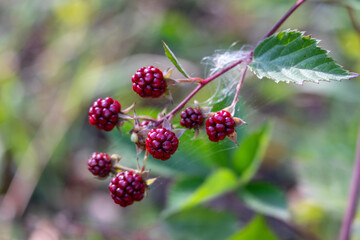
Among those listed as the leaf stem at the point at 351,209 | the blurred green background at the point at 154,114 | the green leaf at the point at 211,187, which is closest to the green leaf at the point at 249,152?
the blurred green background at the point at 154,114

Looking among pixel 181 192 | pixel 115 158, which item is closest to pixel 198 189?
pixel 181 192

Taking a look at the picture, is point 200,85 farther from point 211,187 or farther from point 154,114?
point 211,187

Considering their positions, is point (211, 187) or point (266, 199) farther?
point (266, 199)

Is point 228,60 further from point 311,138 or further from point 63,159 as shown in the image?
point 63,159

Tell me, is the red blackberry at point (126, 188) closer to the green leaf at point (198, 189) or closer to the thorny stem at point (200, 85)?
the thorny stem at point (200, 85)

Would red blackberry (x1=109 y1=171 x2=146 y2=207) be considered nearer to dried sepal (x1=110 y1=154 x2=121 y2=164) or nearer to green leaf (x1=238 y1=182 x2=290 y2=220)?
dried sepal (x1=110 y1=154 x2=121 y2=164)

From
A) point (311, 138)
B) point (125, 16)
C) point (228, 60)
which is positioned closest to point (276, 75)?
point (228, 60)
